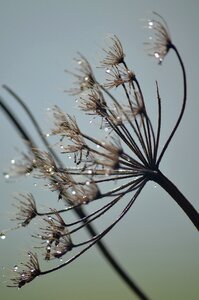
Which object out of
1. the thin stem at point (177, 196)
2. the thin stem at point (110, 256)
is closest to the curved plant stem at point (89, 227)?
the thin stem at point (110, 256)

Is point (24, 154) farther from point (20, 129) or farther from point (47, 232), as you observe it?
point (47, 232)

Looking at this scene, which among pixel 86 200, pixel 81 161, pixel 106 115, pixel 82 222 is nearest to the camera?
pixel 86 200

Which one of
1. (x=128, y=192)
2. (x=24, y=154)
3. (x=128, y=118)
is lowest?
(x=128, y=192)

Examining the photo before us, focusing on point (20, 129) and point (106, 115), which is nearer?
point (20, 129)

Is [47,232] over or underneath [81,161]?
underneath

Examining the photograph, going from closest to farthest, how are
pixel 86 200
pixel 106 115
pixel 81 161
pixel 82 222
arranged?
pixel 86 200 < pixel 82 222 < pixel 81 161 < pixel 106 115

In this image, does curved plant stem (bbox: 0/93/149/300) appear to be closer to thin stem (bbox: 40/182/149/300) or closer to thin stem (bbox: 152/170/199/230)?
thin stem (bbox: 40/182/149/300)

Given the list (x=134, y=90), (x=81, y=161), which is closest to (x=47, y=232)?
(x=81, y=161)

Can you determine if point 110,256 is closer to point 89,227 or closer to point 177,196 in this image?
point 89,227

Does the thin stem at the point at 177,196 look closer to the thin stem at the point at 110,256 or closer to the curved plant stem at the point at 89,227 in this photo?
the thin stem at the point at 110,256
